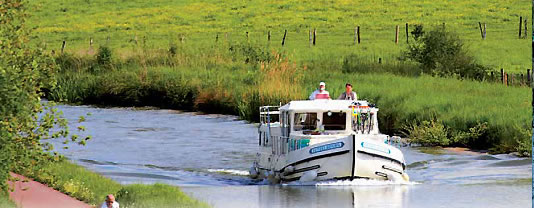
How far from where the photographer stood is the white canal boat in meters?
25.1

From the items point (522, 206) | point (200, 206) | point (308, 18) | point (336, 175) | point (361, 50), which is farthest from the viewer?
point (308, 18)

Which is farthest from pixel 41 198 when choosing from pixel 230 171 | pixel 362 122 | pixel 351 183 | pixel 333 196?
pixel 230 171

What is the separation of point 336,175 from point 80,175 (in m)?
5.65

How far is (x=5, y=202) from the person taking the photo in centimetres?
1727

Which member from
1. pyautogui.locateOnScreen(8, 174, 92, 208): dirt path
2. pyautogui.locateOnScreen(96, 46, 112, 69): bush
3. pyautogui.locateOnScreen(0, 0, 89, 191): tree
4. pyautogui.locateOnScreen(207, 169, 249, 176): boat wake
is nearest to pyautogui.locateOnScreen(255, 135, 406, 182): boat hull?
pyautogui.locateOnScreen(207, 169, 249, 176): boat wake

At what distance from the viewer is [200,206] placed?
18.6 m

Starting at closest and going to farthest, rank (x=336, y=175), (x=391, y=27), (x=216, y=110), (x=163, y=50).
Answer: (x=336, y=175) → (x=216, y=110) → (x=163, y=50) → (x=391, y=27)

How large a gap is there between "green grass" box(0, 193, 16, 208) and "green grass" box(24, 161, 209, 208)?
0.22 feet

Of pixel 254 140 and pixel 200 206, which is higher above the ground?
pixel 200 206

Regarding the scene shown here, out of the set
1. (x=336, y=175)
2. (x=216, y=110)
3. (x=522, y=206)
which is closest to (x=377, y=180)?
(x=336, y=175)

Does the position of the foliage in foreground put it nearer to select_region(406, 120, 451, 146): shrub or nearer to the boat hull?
the boat hull

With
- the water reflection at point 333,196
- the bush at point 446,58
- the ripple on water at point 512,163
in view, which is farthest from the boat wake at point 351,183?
the bush at point 446,58

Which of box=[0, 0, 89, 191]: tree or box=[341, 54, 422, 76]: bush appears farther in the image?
box=[341, 54, 422, 76]: bush

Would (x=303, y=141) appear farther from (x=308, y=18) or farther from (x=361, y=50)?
(x=308, y=18)
